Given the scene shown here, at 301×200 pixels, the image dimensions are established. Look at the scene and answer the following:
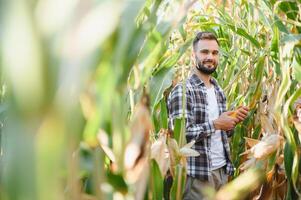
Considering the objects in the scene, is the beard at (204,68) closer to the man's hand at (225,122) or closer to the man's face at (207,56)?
Answer: the man's face at (207,56)

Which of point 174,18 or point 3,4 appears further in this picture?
point 174,18

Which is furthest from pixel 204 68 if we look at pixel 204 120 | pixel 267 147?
pixel 267 147

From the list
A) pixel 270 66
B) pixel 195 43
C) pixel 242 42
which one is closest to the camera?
pixel 270 66

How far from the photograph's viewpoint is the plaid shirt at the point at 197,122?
1528mm

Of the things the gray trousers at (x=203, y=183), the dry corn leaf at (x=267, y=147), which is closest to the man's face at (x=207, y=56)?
the gray trousers at (x=203, y=183)

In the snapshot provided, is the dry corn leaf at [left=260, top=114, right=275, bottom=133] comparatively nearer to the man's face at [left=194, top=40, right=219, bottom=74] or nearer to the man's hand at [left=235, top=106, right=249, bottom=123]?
the man's hand at [left=235, top=106, right=249, bottom=123]

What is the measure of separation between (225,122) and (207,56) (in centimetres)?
25

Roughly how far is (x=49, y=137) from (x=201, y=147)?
132cm

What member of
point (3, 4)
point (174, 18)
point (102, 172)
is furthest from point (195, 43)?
point (3, 4)

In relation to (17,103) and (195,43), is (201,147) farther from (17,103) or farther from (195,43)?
(17,103)

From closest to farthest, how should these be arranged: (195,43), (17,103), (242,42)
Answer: (17,103), (195,43), (242,42)

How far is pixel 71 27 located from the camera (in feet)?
0.94

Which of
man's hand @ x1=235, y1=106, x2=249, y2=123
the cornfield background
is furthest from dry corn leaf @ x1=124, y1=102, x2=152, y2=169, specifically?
man's hand @ x1=235, y1=106, x2=249, y2=123

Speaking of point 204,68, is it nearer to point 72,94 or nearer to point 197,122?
point 197,122
